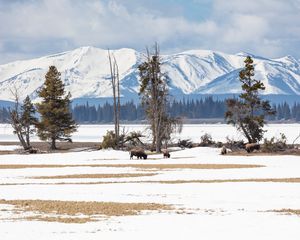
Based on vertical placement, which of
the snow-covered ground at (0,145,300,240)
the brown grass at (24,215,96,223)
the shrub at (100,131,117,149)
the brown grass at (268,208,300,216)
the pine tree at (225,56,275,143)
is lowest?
the brown grass at (268,208,300,216)

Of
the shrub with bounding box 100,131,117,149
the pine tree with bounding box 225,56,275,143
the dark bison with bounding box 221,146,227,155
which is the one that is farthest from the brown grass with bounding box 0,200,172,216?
the shrub with bounding box 100,131,117,149

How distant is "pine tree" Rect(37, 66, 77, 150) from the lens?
85.1 meters

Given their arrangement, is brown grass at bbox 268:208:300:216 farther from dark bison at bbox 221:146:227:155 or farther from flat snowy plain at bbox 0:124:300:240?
dark bison at bbox 221:146:227:155

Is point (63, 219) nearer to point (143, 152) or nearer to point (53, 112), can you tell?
point (143, 152)

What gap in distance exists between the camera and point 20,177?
42.3 m

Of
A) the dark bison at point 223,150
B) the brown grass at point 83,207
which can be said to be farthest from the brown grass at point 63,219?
the dark bison at point 223,150

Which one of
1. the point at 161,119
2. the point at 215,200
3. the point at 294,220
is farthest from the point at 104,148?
the point at 294,220

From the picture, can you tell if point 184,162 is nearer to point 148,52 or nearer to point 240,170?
point 240,170

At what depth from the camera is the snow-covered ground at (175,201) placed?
19297mm

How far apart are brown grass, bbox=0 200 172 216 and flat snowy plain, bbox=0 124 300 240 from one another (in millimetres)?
684

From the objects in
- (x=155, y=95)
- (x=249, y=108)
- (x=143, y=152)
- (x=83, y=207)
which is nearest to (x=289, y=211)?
(x=83, y=207)

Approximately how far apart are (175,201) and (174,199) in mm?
750

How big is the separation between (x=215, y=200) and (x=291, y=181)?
9806 mm

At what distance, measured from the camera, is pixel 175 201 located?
89.7 ft
